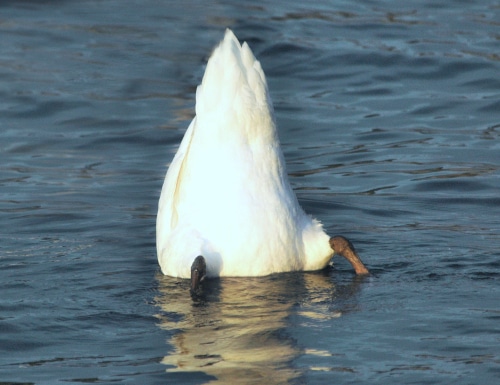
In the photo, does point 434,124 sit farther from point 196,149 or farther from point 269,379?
point 269,379

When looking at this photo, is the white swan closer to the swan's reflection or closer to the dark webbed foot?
the dark webbed foot

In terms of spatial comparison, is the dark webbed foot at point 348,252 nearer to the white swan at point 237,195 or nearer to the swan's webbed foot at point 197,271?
the white swan at point 237,195

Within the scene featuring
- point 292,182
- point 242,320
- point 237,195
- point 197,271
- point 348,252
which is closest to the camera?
point 242,320

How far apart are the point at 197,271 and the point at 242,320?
2.01 feet

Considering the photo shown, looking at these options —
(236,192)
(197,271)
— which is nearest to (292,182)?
(236,192)

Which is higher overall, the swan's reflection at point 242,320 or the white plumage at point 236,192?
the white plumage at point 236,192

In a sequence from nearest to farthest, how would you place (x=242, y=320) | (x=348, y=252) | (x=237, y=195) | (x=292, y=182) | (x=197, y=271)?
(x=242, y=320)
(x=197, y=271)
(x=237, y=195)
(x=348, y=252)
(x=292, y=182)

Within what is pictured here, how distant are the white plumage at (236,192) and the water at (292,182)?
8.0 inches

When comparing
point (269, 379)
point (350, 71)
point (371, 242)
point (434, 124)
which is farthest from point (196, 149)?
point (350, 71)

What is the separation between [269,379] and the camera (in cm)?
660

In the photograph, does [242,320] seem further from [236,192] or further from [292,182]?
[292,182]

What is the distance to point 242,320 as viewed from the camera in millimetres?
7559

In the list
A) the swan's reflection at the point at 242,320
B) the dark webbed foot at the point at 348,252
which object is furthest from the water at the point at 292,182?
the dark webbed foot at the point at 348,252

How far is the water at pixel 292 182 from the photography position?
7.04m
